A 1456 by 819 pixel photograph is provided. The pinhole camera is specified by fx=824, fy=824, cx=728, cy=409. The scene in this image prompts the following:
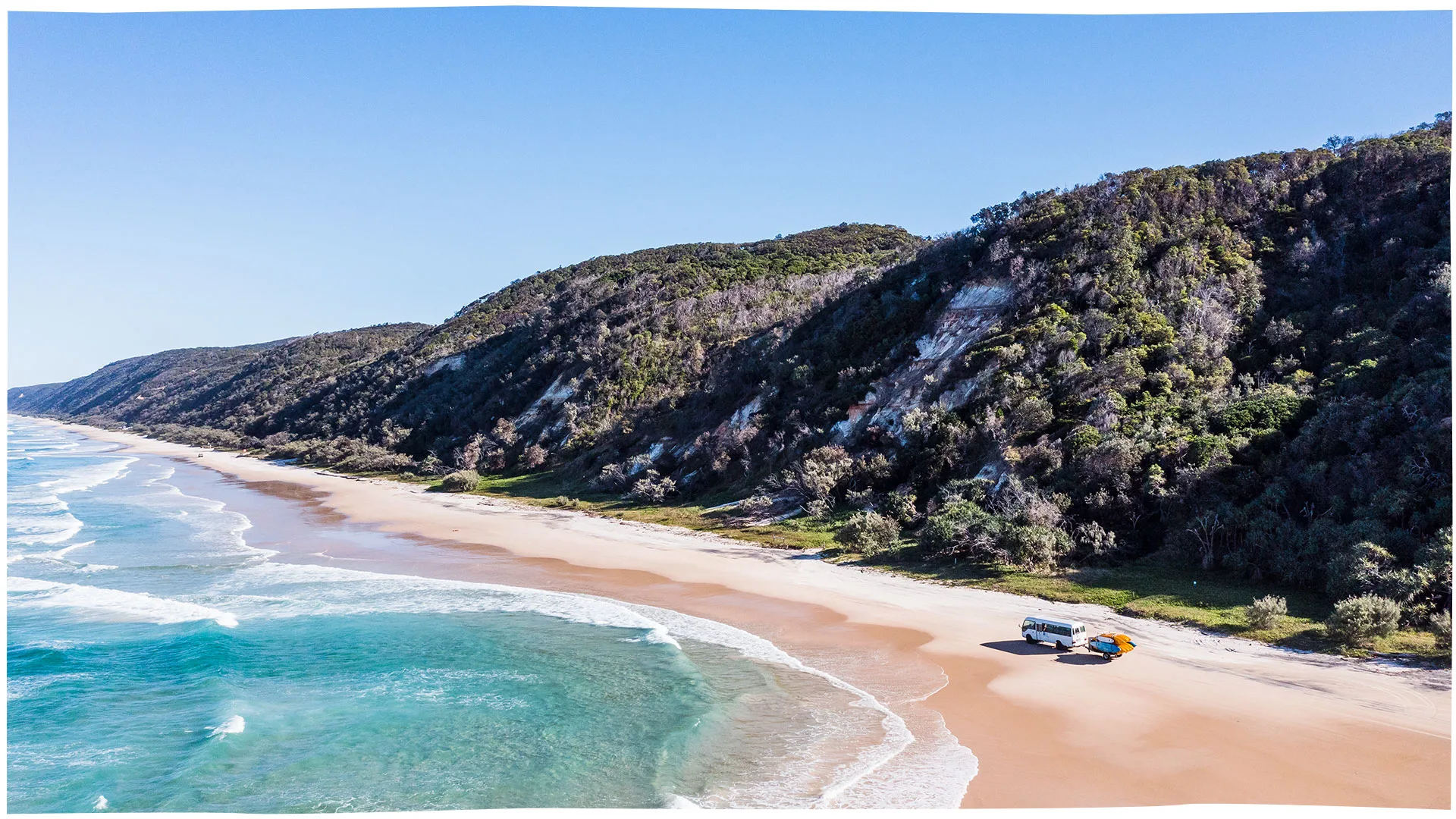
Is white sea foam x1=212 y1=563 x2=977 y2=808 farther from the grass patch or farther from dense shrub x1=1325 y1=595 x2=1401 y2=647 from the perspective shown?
dense shrub x1=1325 y1=595 x2=1401 y2=647

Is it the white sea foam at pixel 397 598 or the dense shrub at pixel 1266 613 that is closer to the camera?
the dense shrub at pixel 1266 613

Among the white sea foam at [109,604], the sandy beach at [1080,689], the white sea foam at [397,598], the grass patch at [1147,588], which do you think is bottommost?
the white sea foam at [109,604]

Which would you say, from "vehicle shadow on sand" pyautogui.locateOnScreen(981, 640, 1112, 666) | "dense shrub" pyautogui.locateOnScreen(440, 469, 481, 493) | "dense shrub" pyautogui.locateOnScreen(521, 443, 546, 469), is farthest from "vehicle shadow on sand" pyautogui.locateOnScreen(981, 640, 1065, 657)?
"dense shrub" pyautogui.locateOnScreen(521, 443, 546, 469)

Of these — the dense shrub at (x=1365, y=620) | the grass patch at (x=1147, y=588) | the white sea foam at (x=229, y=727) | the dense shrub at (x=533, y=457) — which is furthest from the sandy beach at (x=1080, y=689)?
the dense shrub at (x=533, y=457)

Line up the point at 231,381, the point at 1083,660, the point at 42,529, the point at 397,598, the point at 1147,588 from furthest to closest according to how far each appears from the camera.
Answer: the point at 231,381
the point at 42,529
the point at 397,598
the point at 1147,588
the point at 1083,660

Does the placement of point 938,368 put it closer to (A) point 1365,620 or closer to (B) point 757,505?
(B) point 757,505

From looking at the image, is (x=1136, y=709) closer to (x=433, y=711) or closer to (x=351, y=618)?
(x=433, y=711)

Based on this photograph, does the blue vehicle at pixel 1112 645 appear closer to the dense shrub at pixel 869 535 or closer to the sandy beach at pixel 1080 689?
the sandy beach at pixel 1080 689

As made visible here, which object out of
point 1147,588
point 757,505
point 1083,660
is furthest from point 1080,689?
point 757,505
